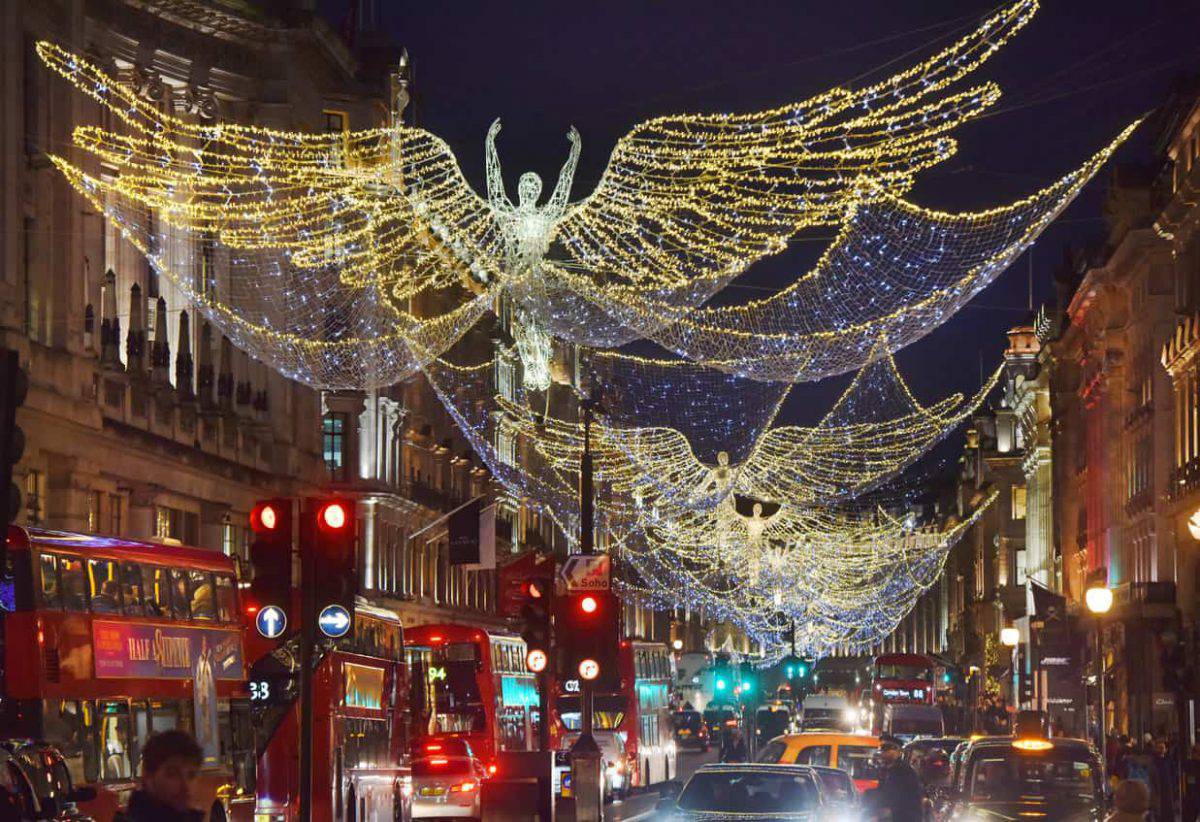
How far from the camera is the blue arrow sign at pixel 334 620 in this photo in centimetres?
1747

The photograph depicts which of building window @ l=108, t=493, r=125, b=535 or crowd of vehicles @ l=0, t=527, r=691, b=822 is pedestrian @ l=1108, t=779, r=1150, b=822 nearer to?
crowd of vehicles @ l=0, t=527, r=691, b=822

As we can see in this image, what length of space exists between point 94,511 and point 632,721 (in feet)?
47.9

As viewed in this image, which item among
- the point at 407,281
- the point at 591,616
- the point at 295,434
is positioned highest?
the point at 407,281

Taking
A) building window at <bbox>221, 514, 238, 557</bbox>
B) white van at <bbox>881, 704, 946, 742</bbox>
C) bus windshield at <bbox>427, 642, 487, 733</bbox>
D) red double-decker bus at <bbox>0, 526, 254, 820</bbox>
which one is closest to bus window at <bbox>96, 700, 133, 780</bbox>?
red double-decker bus at <bbox>0, 526, 254, 820</bbox>

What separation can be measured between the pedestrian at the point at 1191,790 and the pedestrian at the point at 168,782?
74.0ft

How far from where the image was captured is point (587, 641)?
97.7 feet

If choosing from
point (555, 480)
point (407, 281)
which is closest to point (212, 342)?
point (407, 281)

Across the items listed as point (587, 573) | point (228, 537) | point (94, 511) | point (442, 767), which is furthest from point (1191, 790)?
point (228, 537)

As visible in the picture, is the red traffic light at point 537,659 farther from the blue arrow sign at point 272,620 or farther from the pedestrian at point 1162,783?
the blue arrow sign at point 272,620

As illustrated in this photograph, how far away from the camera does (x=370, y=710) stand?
3156cm

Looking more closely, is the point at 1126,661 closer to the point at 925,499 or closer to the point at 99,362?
the point at 99,362

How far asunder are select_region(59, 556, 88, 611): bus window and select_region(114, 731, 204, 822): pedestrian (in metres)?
12.1

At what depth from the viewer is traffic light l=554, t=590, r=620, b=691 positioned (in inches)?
1175

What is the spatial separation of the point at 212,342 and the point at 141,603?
28.2 metres
